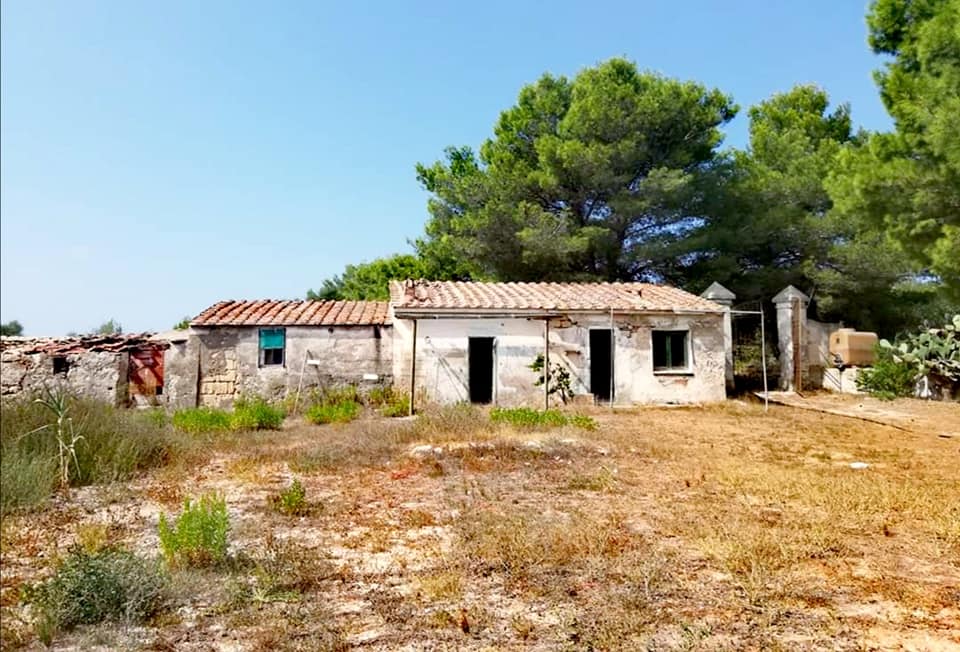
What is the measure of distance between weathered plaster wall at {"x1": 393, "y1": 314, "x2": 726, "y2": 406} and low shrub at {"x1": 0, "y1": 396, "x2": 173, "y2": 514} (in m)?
6.33

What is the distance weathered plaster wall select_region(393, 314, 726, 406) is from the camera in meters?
14.1

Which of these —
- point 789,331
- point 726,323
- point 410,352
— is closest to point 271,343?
point 410,352

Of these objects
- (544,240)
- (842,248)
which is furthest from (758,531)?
(842,248)

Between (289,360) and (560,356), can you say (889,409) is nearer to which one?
(560,356)

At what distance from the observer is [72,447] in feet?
19.1

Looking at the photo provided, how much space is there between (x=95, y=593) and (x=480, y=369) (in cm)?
1305

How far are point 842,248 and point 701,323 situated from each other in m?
6.48

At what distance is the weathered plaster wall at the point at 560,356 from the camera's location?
1415 centimetres

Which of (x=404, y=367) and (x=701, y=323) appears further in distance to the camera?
(x=701, y=323)

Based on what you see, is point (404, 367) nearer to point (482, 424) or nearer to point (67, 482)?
point (482, 424)

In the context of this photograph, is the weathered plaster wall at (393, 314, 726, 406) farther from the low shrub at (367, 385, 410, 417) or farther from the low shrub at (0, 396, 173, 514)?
the low shrub at (0, 396, 173, 514)

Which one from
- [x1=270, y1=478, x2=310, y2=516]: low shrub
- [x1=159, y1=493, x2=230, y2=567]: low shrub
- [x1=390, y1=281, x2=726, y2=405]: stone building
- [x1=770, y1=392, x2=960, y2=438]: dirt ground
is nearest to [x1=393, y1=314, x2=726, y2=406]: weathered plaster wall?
[x1=390, y1=281, x2=726, y2=405]: stone building

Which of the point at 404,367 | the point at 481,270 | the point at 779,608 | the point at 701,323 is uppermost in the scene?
the point at 481,270

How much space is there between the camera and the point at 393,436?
9539mm
